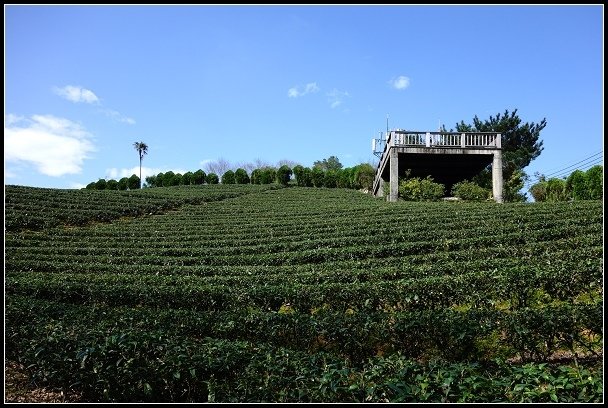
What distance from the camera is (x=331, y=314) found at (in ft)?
21.1

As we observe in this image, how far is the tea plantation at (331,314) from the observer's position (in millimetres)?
4062

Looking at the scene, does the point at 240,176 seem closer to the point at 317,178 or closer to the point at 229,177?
the point at 229,177

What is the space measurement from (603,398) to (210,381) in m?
3.19

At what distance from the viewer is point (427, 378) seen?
12.5ft

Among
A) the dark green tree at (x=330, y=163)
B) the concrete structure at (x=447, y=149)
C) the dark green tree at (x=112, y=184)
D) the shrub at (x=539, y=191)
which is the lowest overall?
the shrub at (x=539, y=191)

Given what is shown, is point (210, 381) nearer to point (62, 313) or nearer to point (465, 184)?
point (62, 313)

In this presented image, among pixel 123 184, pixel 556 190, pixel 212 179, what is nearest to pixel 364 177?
pixel 212 179

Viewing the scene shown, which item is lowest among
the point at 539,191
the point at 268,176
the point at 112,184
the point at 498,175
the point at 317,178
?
the point at 539,191

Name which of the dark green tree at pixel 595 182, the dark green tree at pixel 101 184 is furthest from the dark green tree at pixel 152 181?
the dark green tree at pixel 595 182

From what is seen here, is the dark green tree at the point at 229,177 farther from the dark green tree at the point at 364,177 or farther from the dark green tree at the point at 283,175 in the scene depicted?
the dark green tree at the point at 364,177

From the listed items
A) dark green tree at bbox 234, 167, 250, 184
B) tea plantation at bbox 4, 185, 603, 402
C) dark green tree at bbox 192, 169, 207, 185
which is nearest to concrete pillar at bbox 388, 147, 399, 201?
tea plantation at bbox 4, 185, 603, 402

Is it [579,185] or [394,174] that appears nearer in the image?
[579,185]

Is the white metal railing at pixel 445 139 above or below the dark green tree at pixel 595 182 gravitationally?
above

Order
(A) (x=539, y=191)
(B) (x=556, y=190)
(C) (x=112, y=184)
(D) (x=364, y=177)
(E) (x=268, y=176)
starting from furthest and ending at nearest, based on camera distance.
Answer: (C) (x=112, y=184) < (E) (x=268, y=176) < (D) (x=364, y=177) < (A) (x=539, y=191) < (B) (x=556, y=190)
